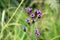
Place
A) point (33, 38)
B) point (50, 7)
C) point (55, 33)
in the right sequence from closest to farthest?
point (33, 38) < point (55, 33) < point (50, 7)

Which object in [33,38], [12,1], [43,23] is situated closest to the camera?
[33,38]

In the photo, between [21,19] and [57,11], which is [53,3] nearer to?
[57,11]

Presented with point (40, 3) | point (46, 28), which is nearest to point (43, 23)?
point (46, 28)

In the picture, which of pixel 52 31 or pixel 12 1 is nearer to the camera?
pixel 52 31

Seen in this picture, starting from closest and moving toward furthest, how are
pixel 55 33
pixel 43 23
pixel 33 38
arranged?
1. pixel 33 38
2. pixel 55 33
3. pixel 43 23

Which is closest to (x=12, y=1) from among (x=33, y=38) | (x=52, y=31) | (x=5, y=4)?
(x=5, y=4)

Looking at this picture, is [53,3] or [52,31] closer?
[52,31]

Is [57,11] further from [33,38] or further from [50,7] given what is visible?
[33,38]

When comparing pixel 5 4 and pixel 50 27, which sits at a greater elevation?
pixel 5 4

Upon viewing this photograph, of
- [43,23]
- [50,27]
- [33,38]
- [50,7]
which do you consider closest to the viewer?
[33,38]
